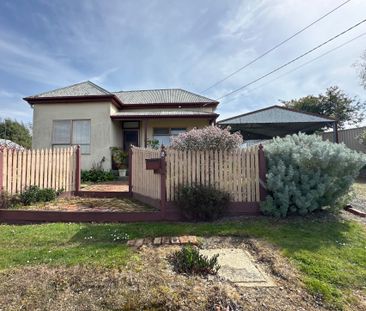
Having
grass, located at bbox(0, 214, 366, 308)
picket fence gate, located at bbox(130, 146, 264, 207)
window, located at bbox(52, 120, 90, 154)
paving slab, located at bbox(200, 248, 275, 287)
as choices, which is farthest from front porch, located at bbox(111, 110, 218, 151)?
paving slab, located at bbox(200, 248, 275, 287)

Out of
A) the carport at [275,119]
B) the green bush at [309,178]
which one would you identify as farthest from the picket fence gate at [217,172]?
the carport at [275,119]

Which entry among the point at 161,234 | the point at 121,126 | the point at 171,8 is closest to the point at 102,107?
the point at 121,126

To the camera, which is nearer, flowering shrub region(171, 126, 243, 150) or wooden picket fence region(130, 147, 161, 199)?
flowering shrub region(171, 126, 243, 150)

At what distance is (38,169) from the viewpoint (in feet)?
26.0

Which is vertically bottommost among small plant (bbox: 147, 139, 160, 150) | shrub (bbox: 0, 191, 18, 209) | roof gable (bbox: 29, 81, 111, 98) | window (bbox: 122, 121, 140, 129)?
shrub (bbox: 0, 191, 18, 209)

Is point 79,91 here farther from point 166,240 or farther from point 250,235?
point 250,235

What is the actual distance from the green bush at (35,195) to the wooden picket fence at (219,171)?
3823mm

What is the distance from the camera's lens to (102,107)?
1409 centimetres

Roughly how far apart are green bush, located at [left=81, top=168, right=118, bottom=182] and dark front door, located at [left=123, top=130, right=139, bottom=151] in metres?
3.07

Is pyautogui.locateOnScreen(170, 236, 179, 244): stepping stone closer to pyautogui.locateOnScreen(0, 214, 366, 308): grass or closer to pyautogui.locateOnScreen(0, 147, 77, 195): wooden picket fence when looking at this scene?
pyautogui.locateOnScreen(0, 214, 366, 308): grass

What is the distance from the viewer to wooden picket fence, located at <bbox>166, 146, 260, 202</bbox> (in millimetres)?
6383

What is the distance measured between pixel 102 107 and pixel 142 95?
499 cm

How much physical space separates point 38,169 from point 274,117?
15.3 m

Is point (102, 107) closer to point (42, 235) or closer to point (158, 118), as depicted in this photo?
point (158, 118)
